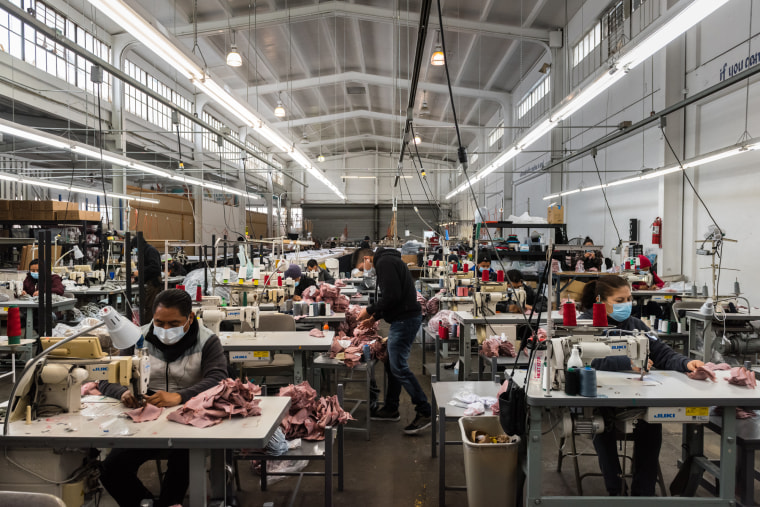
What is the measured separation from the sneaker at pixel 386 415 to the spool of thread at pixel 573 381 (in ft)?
7.42

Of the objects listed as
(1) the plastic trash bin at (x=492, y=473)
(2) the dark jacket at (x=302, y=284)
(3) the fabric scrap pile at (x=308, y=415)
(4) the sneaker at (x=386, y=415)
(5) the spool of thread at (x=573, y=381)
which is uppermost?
(2) the dark jacket at (x=302, y=284)

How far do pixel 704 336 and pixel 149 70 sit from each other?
13.5 metres

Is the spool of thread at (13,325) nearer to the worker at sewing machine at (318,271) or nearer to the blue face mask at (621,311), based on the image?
the blue face mask at (621,311)

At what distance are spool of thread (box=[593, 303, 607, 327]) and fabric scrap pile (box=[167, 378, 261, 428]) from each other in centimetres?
182

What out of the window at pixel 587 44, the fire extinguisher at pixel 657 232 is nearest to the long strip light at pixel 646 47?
the fire extinguisher at pixel 657 232

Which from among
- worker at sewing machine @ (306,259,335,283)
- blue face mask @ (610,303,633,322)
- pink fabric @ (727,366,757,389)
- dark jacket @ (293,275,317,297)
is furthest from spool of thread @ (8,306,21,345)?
worker at sewing machine @ (306,259,335,283)

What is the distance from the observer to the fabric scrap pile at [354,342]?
13.5ft

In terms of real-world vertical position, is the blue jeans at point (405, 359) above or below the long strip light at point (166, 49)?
below

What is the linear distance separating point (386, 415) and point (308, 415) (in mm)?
1595

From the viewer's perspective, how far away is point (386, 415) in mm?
4406

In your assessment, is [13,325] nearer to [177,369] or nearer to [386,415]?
[177,369]

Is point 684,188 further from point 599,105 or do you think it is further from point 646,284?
point 599,105

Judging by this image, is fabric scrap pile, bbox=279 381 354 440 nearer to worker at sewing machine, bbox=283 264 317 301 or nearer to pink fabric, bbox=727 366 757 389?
pink fabric, bbox=727 366 757 389

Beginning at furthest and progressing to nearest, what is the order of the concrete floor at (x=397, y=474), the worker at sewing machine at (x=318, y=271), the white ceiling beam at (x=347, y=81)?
the white ceiling beam at (x=347, y=81)
the worker at sewing machine at (x=318, y=271)
the concrete floor at (x=397, y=474)
